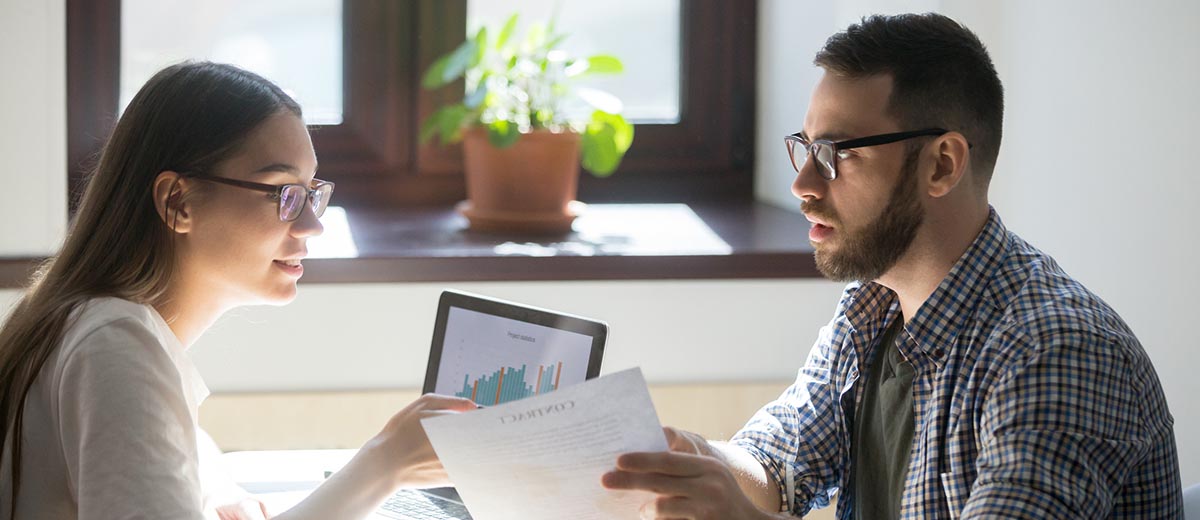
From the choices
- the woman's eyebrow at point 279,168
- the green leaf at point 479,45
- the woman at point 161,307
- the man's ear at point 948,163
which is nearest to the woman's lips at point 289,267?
the woman at point 161,307

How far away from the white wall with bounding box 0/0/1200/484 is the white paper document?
1.06 meters

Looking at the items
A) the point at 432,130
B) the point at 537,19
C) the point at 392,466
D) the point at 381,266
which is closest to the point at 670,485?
the point at 392,466

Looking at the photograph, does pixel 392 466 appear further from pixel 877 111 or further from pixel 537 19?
pixel 537 19

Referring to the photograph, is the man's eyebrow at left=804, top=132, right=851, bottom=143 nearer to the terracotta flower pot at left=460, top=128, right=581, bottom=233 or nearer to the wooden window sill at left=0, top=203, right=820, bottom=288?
the wooden window sill at left=0, top=203, right=820, bottom=288

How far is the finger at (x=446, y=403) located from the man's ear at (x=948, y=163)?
1.95ft

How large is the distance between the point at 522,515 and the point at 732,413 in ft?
4.03

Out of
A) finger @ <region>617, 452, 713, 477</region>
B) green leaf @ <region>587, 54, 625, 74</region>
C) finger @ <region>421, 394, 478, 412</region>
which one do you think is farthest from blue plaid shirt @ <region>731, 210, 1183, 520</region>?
green leaf @ <region>587, 54, 625, 74</region>

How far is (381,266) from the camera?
2350 millimetres

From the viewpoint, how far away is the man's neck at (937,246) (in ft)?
4.88

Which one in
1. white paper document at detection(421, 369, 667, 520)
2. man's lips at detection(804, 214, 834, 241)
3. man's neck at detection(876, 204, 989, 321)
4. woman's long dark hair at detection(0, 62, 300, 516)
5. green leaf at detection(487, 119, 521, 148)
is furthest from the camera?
green leaf at detection(487, 119, 521, 148)

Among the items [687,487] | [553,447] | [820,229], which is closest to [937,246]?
[820,229]

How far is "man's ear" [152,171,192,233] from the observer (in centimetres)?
138

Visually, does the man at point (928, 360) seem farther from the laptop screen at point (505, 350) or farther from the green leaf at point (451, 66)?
the green leaf at point (451, 66)

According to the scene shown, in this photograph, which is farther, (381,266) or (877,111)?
(381,266)
